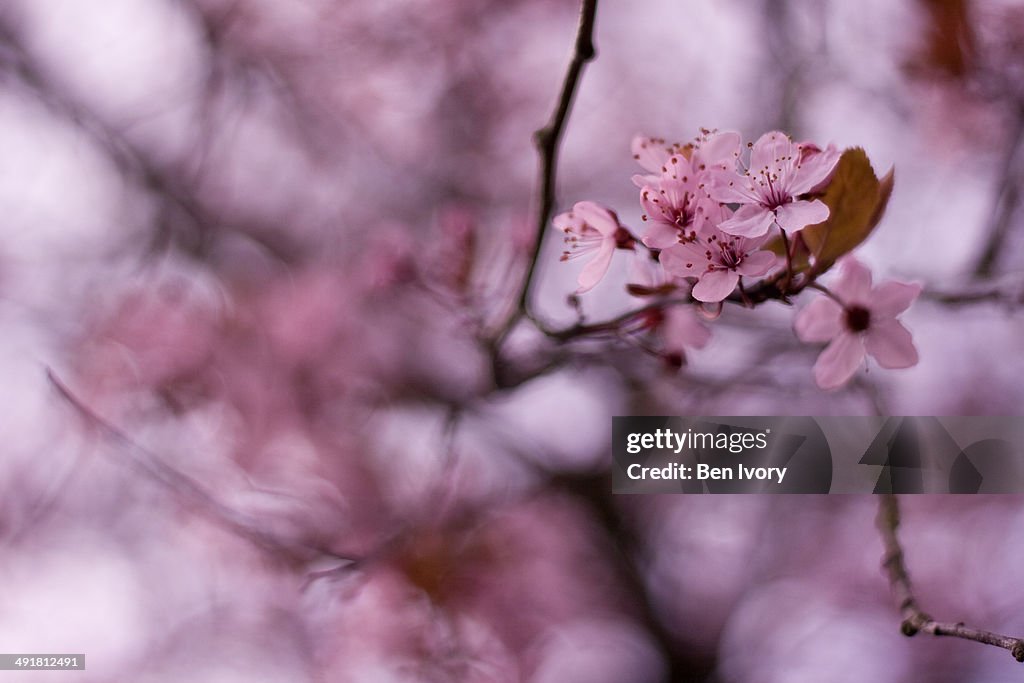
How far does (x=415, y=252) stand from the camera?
3.14 ft

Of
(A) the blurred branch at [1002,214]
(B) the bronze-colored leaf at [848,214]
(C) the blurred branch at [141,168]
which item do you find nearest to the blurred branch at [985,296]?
(A) the blurred branch at [1002,214]

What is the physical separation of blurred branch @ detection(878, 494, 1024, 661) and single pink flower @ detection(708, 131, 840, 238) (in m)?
0.28

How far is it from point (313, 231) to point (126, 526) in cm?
89

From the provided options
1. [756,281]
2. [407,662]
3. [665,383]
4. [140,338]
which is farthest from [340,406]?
[756,281]

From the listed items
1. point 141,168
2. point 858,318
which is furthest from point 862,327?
point 141,168

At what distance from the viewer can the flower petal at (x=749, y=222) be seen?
0.44 meters

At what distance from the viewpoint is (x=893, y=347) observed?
552mm

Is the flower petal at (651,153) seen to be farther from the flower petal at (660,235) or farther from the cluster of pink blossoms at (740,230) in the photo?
the flower petal at (660,235)

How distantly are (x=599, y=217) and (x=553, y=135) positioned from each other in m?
0.08

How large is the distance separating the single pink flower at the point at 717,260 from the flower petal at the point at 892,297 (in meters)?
0.18

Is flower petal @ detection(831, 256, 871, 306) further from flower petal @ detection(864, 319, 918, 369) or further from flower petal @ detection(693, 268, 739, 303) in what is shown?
flower petal @ detection(693, 268, 739, 303)

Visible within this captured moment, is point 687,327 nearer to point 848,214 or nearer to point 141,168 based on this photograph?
point 848,214

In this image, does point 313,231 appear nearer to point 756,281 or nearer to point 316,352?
point 316,352

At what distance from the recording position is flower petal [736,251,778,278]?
448mm
